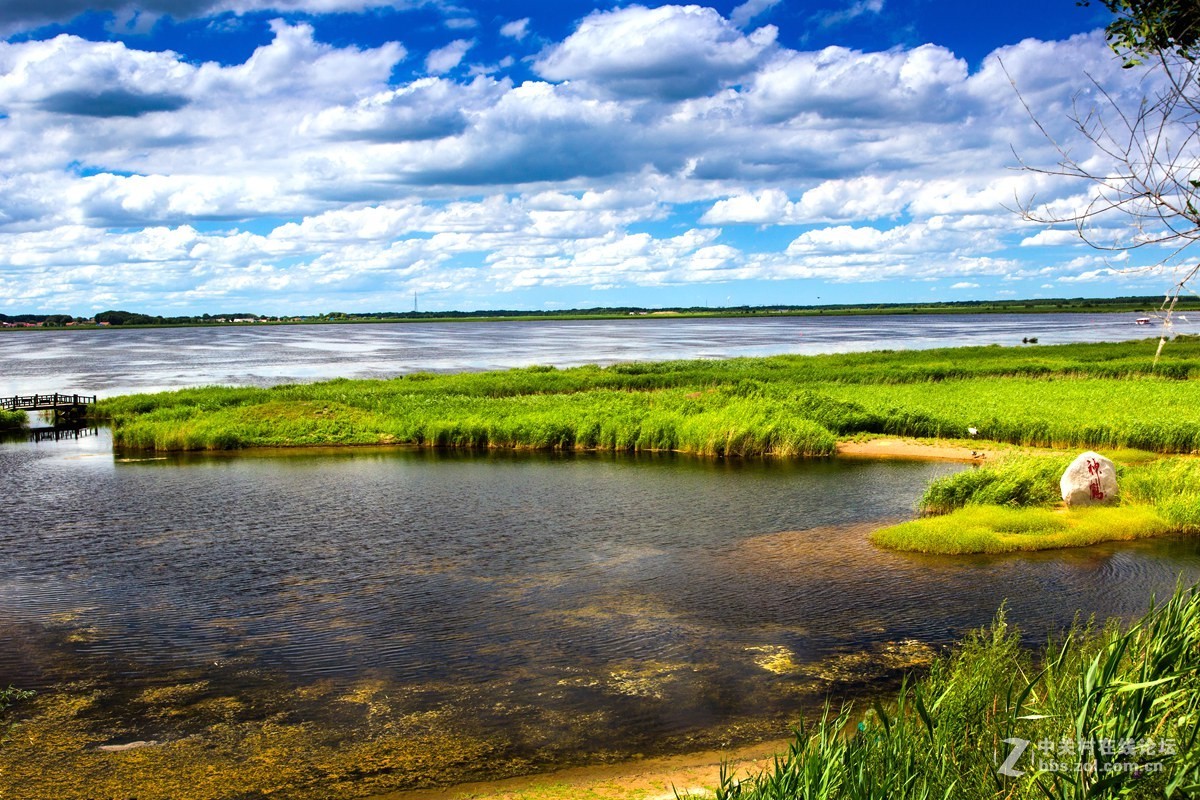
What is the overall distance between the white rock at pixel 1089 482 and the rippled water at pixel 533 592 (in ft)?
8.69

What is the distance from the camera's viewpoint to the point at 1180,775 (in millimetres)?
6559

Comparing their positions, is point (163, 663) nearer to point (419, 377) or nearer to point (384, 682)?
point (384, 682)

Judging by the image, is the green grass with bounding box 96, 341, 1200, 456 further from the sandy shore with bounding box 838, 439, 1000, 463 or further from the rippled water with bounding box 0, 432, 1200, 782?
the rippled water with bounding box 0, 432, 1200, 782

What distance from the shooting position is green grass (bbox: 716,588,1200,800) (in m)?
7.02

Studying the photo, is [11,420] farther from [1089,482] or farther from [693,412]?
[1089,482]

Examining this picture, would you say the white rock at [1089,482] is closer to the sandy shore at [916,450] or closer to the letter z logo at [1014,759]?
the sandy shore at [916,450]

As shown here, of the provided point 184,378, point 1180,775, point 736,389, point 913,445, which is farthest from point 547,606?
point 184,378

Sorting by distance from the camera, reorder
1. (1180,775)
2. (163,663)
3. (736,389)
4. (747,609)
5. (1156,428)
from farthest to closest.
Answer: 1. (736,389)
2. (1156,428)
3. (747,609)
4. (163,663)
5. (1180,775)

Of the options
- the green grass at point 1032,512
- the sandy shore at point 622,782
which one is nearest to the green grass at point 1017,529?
the green grass at point 1032,512

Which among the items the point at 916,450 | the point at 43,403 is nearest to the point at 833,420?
the point at 916,450

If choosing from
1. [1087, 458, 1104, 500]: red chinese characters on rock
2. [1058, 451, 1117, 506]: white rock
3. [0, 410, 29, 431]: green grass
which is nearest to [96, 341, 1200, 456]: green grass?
[0, 410, 29, 431]: green grass

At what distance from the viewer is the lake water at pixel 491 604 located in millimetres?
13180

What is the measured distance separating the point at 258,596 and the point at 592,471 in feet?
54.4

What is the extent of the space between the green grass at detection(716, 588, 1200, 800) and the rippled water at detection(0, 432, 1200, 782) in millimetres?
4227
